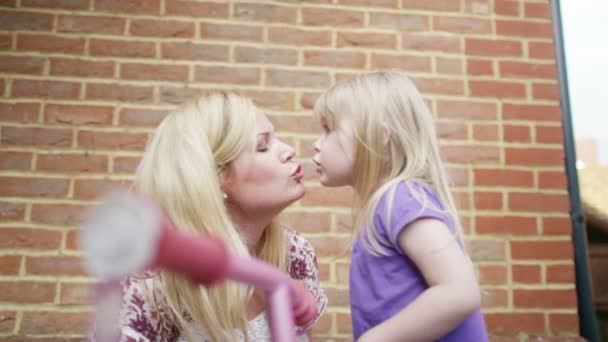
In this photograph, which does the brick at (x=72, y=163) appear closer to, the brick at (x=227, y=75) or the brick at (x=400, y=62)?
the brick at (x=227, y=75)

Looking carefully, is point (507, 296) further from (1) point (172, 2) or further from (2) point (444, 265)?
(1) point (172, 2)

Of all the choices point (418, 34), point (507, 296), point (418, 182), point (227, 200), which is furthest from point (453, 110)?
point (227, 200)

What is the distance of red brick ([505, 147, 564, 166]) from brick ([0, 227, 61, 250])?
1.51 metres

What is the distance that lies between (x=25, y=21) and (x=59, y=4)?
0.12 m

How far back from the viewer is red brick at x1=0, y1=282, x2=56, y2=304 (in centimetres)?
171

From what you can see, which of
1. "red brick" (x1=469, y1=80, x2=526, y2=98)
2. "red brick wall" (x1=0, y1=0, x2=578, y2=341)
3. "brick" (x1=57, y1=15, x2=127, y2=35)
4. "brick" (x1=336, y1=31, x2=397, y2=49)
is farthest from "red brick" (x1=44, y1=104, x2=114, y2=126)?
"red brick" (x1=469, y1=80, x2=526, y2=98)

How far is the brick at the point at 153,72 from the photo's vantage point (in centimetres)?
186

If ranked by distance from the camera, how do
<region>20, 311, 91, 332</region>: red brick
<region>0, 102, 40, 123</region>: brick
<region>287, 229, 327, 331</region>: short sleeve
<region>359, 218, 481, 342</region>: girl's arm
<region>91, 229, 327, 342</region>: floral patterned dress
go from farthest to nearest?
<region>0, 102, 40, 123</region>: brick, <region>20, 311, 91, 332</region>: red brick, <region>287, 229, 327, 331</region>: short sleeve, <region>91, 229, 327, 342</region>: floral patterned dress, <region>359, 218, 481, 342</region>: girl's arm

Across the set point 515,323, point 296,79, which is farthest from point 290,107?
point 515,323

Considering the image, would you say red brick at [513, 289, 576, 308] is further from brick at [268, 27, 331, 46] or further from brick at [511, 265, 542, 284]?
brick at [268, 27, 331, 46]

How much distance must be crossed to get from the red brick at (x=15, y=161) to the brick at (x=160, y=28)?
0.53 m

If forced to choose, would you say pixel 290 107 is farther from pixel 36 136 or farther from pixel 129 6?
pixel 36 136

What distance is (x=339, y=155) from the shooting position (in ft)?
4.11

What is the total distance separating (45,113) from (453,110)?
1.35m
